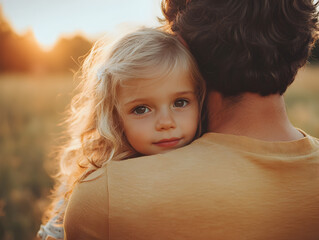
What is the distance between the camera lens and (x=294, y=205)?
1.22 m

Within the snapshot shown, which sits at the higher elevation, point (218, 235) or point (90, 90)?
point (90, 90)

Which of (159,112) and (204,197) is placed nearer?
(204,197)

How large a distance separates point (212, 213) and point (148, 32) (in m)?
1.03

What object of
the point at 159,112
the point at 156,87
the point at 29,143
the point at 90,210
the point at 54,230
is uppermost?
the point at 156,87

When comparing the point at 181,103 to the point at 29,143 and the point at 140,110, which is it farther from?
the point at 29,143

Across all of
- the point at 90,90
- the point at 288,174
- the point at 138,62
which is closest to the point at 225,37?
the point at 138,62

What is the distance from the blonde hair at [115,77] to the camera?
1597mm

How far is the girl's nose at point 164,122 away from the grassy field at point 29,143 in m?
0.82

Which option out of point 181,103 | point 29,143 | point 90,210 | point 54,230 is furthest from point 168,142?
point 29,143

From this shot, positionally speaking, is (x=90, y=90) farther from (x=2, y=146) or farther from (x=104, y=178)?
(x=2, y=146)

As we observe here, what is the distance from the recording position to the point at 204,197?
1174mm

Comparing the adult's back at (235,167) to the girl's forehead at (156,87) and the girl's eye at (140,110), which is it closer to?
the girl's forehead at (156,87)

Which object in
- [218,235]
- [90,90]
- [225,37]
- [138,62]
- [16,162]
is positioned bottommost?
[16,162]

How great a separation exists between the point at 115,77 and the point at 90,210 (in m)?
0.74
